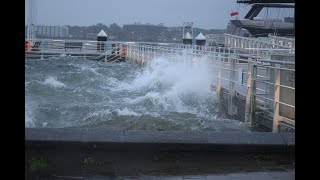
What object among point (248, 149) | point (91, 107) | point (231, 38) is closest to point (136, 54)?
point (231, 38)

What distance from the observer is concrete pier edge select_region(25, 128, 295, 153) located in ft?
18.3

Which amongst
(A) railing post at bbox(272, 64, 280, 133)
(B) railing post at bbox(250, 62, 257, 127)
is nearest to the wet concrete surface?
(A) railing post at bbox(272, 64, 280, 133)

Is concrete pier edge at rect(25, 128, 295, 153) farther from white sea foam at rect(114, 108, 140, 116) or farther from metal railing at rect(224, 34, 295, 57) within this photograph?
metal railing at rect(224, 34, 295, 57)

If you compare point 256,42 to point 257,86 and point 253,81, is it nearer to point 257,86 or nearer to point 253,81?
point 257,86

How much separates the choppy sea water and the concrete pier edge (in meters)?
2.01

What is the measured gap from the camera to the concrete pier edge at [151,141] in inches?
220

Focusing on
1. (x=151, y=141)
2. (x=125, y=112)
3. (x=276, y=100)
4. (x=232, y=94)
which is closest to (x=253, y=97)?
(x=276, y=100)

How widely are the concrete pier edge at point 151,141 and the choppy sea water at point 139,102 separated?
201 centimetres

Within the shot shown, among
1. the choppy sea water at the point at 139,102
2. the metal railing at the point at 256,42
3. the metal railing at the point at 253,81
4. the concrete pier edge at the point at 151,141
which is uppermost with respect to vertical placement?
the metal railing at the point at 256,42

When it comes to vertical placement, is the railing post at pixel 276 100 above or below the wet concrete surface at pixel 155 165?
above

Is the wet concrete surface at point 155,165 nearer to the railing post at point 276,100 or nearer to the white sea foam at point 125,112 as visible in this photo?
the railing post at point 276,100

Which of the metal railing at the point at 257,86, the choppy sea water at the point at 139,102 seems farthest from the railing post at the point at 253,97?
the choppy sea water at the point at 139,102

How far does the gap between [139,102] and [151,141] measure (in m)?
9.60
